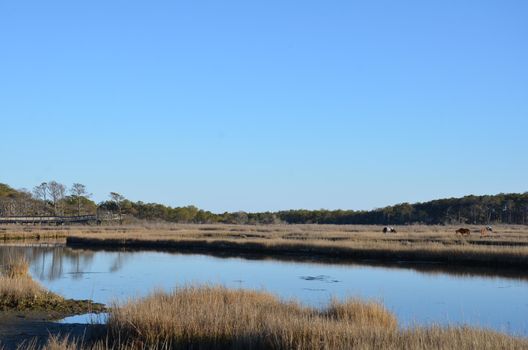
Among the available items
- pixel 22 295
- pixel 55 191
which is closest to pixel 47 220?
pixel 55 191

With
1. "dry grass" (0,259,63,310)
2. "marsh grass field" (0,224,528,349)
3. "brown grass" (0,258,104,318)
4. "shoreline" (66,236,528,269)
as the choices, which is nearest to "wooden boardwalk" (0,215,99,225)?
"shoreline" (66,236,528,269)

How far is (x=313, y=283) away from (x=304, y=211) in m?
111

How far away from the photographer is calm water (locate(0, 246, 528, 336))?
16906mm

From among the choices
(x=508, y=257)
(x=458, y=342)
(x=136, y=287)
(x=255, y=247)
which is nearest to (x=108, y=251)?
(x=255, y=247)

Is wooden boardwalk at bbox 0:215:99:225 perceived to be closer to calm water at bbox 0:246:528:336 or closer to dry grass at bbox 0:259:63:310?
calm water at bbox 0:246:528:336

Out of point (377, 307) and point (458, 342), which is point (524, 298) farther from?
point (458, 342)

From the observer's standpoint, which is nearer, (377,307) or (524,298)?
(377,307)

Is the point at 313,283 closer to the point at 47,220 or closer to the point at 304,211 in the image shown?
the point at 47,220

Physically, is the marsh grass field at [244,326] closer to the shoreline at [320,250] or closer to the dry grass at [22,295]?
the dry grass at [22,295]

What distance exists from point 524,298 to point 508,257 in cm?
925

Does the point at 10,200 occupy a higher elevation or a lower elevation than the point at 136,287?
higher

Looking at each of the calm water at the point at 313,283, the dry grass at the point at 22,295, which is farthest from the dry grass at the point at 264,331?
the dry grass at the point at 22,295

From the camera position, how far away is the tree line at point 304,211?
99.6m

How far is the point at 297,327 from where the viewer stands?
954 cm
